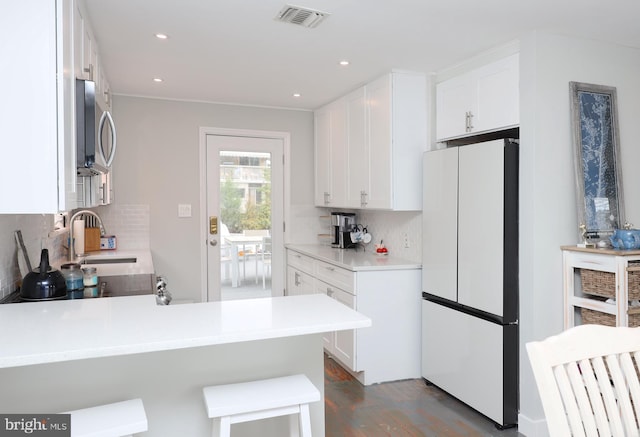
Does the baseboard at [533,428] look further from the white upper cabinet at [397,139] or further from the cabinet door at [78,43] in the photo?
the cabinet door at [78,43]

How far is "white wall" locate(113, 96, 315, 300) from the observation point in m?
4.44

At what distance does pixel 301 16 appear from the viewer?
97.5 inches

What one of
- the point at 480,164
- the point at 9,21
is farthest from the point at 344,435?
the point at 9,21

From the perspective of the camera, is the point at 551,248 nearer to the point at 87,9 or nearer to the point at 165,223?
the point at 87,9

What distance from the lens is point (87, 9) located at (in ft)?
7.87

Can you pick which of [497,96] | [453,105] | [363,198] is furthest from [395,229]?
[497,96]

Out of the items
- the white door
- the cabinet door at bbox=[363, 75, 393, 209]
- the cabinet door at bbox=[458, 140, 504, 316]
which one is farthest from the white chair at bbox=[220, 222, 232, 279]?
the cabinet door at bbox=[458, 140, 504, 316]

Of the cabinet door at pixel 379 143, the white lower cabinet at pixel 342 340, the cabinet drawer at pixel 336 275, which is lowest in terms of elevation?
the white lower cabinet at pixel 342 340

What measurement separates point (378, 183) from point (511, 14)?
1.61 m

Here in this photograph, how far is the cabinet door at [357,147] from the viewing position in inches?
154

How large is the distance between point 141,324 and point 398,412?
1964 millimetres

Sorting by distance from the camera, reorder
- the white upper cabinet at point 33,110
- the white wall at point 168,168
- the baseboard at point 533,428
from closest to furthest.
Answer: the white upper cabinet at point 33,110
the baseboard at point 533,428
the white wall at point 168,168

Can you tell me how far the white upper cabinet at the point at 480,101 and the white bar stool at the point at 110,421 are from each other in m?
2.50

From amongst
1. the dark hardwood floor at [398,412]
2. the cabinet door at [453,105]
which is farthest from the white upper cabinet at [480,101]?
the dark hardwood floor at [398,412]
